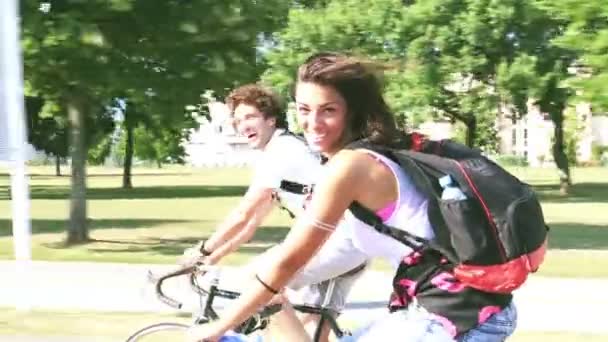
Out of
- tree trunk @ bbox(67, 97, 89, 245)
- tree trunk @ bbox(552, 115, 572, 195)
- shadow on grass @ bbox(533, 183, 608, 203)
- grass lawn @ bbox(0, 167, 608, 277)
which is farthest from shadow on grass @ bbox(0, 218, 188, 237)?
tree trunk @ bbox(552, 115, 572, 195)

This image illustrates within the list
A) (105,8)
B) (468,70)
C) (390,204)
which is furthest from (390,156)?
(468,70)

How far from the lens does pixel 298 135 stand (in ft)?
15.2

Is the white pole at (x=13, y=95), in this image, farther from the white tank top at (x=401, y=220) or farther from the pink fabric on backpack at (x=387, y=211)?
the pink fabric on backpack at (x=387, y=211)

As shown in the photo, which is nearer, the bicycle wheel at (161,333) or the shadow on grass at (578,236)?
the bicycle wheel at (161,333)

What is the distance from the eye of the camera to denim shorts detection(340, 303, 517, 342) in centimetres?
282

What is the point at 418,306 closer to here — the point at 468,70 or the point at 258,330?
the point at 258,330

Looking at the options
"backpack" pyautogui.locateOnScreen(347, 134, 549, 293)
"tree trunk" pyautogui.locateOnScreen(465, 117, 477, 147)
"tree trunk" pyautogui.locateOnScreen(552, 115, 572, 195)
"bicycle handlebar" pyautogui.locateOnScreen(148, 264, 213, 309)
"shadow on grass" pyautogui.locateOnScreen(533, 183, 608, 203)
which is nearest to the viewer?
"backpack" pyautogui.locateOnScreen(347, 134, 549, 293)

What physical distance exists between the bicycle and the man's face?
0.64 metres

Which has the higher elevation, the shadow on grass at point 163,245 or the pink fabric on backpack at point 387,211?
the pink fabric on backpack at point 387,211

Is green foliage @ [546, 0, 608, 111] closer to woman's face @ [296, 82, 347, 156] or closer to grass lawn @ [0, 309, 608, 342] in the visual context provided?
grass lawn @ [0, 309, 608, 342]

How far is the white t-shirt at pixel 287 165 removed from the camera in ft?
14.9

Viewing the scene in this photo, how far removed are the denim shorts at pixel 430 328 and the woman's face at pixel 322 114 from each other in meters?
0.48

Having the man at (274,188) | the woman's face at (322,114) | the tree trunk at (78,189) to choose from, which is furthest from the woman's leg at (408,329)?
the tree trunk at (78,189)

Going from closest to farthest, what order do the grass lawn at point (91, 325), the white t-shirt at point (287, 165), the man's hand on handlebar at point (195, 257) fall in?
the man's hand on handlebar at point (195, 257) < the white t-shirt at point (287, 165) < the grass lawn at point (91, 325)
